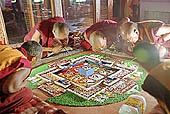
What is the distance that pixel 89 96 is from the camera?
4.53 ft

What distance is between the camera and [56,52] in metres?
2.33

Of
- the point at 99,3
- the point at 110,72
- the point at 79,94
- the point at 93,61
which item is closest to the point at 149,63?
the point at 79,94

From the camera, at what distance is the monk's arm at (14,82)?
1.14 m

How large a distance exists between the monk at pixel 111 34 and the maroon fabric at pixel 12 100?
0.92m

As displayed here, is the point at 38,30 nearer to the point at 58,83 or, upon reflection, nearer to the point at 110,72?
the point at 58,83

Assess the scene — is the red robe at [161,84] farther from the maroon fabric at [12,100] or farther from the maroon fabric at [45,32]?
the maroon fabric at [45,32]

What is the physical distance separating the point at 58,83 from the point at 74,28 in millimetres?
1839

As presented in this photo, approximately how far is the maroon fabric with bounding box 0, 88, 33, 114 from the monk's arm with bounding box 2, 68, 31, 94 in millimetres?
49

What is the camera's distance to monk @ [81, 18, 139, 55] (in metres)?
1.87

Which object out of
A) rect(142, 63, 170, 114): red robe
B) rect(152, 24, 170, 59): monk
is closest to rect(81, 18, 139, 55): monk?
rect(152, 24, 170, 59): monk

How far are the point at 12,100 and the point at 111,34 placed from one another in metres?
1.33

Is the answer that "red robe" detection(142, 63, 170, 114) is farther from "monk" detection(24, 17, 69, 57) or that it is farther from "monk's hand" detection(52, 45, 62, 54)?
"monk's hand" detection(52, 45, 62, 54)

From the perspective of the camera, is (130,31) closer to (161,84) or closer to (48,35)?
(48,35)

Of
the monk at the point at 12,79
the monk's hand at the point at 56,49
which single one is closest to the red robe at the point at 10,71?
the monk at the point at 12,79
